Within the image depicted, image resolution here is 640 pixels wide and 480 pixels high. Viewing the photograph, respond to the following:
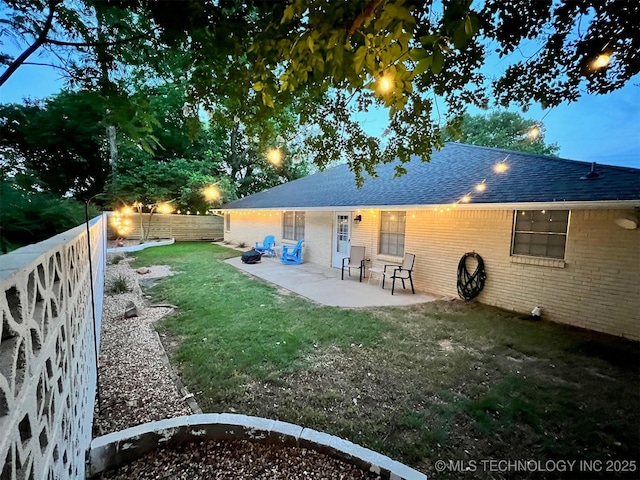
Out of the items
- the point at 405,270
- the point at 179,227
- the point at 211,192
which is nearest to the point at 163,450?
the point at 405,270

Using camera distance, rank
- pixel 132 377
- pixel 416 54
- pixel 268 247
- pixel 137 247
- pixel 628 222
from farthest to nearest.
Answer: pixel 137 247 < pixel 268 247 < pixel 628 222 < pixel 132 377 < pixel 416 54

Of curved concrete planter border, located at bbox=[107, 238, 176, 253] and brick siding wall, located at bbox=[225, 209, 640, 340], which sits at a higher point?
brick siding wall, located at bbox=[225, 209, 640, 340]

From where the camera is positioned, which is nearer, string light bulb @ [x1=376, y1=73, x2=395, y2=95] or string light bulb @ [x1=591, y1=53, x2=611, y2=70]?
string light bulb @ [x1=376, y1=73, x2=395, y2=95]

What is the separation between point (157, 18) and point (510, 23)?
3300 millimetres

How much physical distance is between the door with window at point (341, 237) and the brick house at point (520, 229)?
11cm

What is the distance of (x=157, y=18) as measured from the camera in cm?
245

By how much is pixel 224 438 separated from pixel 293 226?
11.3m

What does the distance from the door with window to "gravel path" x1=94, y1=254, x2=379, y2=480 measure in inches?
272

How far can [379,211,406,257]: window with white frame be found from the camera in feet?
28.3

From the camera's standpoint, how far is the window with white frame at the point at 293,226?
13.0 meters

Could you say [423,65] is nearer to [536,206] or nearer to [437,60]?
[437,60]

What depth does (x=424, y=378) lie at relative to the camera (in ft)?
11.8

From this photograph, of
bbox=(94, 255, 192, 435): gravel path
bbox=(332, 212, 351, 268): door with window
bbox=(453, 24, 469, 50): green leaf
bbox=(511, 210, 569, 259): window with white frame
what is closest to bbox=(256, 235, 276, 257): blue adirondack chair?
bbox=(332, 212, 351, 268): door with window

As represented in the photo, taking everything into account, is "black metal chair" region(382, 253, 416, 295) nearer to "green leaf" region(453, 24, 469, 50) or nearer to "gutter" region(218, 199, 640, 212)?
"gutter" region(218, 199, 640, 212)
